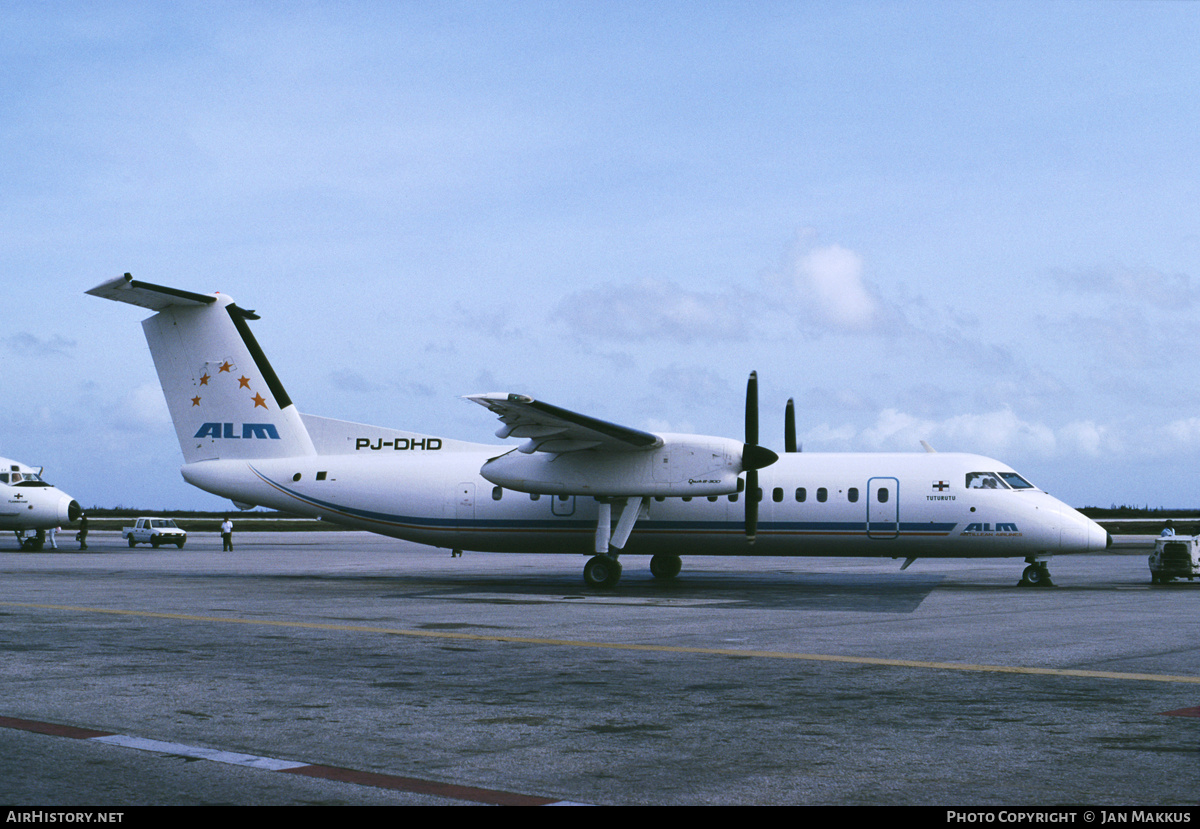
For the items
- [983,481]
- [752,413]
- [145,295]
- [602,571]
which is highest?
[145,295]

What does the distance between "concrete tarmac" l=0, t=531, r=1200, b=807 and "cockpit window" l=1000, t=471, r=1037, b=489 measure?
4.57m

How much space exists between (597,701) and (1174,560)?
22465 mm

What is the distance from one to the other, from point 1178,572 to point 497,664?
21.6 meters

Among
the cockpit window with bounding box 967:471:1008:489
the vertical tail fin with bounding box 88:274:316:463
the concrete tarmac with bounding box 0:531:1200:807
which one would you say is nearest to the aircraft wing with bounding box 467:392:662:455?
the concrete tarmac with bounding box 0:531:1200:807

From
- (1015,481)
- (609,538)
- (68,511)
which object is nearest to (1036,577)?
(1015,481)

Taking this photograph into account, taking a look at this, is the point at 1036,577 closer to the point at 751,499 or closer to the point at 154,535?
the point at 751,499

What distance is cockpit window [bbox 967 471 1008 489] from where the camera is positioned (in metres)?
24.7

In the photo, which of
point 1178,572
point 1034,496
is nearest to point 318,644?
point 1034,496

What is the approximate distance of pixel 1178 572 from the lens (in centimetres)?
2672

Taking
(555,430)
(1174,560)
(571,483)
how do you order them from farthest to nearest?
(1174,560) → (571,483) → (555,430)

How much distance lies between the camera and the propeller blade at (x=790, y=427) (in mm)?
28453

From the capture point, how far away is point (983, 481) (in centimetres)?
2480
